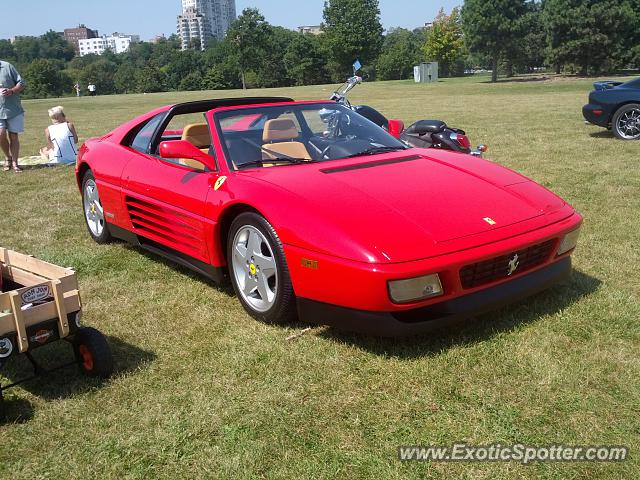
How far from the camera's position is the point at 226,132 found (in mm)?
3918

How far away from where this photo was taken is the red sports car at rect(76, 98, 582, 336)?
2.80 meters

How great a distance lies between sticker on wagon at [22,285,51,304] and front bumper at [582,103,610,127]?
9.89 metres

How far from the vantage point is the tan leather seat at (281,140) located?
12.9ft

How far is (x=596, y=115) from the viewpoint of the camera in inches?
403

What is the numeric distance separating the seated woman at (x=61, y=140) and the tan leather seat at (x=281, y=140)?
713cm

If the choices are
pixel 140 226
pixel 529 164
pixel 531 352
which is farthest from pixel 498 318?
pixel 529 164

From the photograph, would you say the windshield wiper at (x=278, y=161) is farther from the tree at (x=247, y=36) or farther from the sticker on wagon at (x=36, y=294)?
the tree at (x=247, y=36)

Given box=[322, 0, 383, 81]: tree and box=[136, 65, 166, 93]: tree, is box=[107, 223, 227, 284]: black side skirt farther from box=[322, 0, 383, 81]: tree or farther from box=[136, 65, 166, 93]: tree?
box=[136, 65, 166, 93]: tree

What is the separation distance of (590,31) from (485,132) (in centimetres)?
3925

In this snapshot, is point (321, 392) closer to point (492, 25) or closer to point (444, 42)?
point (492, 25)

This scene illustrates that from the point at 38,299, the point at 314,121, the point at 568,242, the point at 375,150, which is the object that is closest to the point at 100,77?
the point at 314,121

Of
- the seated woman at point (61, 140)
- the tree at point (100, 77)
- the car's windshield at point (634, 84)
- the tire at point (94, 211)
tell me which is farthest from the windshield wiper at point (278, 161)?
the tree at point (100, 77)

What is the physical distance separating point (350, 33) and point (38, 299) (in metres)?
74.6

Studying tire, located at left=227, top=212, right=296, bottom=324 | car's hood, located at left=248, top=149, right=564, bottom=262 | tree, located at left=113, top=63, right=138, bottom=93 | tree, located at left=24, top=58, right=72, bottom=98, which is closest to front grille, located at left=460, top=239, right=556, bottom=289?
car's hood, located at left=248, top=149, right=564, bottom=262
